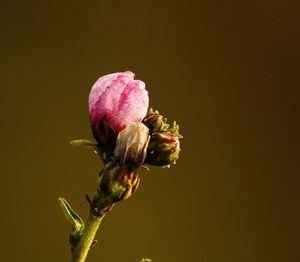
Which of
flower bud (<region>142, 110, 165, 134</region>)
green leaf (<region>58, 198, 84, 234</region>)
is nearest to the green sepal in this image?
green leaf (<region>58, 198, 84, 234</region>)

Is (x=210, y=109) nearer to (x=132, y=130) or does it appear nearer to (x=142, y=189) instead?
(x=142, y=189)

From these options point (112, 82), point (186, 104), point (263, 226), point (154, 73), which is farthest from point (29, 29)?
point (112, 82)

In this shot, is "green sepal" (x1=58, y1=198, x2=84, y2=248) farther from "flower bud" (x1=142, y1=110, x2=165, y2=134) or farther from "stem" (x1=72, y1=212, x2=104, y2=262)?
"flower bud" (x1=142, y1=110, x2=165, y2=134)

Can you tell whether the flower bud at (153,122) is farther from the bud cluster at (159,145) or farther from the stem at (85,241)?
the stem at (85,241)

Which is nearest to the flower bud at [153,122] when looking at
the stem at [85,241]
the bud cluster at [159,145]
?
the bud cluster at [159,145]

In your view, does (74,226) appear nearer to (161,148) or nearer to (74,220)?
(74,220)

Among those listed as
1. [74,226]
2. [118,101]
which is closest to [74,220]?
[74,226]
